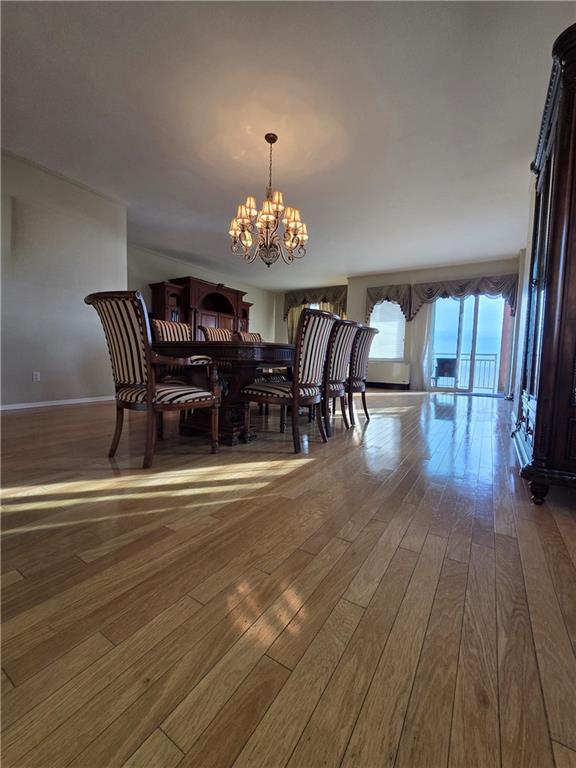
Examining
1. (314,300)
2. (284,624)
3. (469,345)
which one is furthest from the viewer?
(314,300)

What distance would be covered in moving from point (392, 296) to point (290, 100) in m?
5.50

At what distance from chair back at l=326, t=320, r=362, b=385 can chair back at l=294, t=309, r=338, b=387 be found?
0.55 ft

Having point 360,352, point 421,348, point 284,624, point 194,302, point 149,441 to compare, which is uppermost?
point 194,302

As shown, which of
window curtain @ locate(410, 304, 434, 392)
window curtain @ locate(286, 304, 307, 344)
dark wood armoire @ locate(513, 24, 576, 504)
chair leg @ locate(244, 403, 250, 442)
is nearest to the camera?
dark wood armoire @ locate(513, 24, 576, 504)

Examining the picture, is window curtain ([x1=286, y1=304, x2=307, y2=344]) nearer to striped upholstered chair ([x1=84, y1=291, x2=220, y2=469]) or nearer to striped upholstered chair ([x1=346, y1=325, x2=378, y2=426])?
striped upholstered chair ([x1=346, y1=325, x2=378, y2=426])

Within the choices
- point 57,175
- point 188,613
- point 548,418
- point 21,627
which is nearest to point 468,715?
point 188,613

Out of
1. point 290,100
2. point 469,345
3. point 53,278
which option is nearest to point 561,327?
point 290,100

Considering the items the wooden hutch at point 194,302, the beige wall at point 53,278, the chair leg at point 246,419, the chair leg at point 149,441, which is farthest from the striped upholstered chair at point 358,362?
the beige wall at point 53,278

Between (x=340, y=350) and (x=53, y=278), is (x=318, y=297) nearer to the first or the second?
(x=53, y=278)

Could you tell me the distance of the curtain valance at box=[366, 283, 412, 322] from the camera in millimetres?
7351

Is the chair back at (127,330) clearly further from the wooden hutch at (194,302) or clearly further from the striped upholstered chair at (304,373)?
the wooden hutch at (194,302)

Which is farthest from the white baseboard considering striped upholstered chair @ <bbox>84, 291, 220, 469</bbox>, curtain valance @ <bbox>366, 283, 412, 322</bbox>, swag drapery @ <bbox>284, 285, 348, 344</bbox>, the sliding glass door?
the sliding glass door

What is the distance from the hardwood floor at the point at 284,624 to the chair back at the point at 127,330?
0.63 metres

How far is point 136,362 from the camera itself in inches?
75.1
